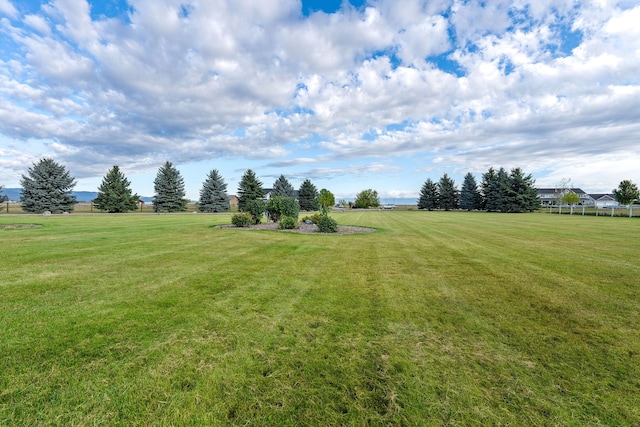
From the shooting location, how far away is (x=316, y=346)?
3230 mm

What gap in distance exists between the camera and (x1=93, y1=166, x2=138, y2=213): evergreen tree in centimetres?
3966

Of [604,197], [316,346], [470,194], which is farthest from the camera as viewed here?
[604,197]

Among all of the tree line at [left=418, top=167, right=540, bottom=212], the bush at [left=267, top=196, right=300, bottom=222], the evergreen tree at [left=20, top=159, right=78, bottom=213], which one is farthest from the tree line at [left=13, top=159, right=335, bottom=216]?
the tree line at [left=418, top=167, right=540, bottom=212]

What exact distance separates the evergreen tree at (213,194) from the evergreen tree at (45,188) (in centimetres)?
1786

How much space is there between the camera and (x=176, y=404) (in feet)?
7.57

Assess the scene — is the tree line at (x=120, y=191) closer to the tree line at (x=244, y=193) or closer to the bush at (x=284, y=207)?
the tree line at (x=244, y=193)

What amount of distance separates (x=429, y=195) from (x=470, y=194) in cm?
857

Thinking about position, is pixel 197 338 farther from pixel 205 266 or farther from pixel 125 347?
pixel 205 266

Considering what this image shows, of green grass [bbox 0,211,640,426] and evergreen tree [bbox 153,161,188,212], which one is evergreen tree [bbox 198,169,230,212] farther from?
green grass [bbox 0,211,640,426]

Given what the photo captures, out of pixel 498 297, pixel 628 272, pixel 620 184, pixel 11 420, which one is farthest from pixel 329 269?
pixel 620 184

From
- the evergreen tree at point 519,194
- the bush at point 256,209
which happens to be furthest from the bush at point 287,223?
the evergreen tree at point 519,194

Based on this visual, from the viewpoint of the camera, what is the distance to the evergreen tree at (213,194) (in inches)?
1893

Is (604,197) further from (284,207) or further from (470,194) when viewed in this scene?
(284,207)

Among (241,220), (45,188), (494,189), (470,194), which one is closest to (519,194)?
(494,189)
